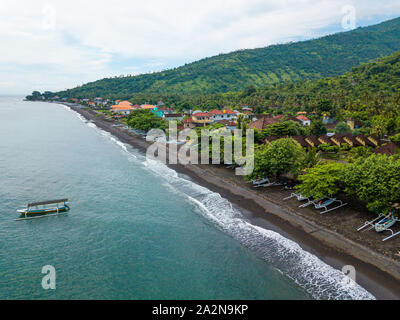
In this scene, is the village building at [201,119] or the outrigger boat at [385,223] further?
the village building at [201,119]

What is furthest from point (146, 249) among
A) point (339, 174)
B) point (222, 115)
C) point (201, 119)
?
point (222, 115)

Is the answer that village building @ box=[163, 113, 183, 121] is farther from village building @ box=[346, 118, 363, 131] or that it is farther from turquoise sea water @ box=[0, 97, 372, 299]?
turquoise sea water @ box=[0, 97, 372, 299]

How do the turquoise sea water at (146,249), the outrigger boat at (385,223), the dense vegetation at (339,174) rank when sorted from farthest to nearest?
the dense vegetation at (339,174) < the outrigger boat at (385,223) < the turquoise sea water at (146,249)

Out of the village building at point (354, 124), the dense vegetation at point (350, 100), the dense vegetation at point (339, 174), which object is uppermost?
the dense vegetation at point (350, 100)

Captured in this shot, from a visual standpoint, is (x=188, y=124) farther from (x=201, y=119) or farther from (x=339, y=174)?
(x=339, y=174)

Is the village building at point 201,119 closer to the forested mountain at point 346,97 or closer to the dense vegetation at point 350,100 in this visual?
the dense vegetation at point 350,100

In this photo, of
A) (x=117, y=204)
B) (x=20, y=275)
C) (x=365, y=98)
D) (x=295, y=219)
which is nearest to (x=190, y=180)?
(x=117, y=204)

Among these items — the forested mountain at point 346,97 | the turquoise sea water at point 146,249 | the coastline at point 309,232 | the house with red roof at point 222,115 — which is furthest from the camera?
the house with red roof at point 222,115

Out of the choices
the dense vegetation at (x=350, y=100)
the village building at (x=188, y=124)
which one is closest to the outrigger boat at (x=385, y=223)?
the dense vegetation at (x=350, y=100)

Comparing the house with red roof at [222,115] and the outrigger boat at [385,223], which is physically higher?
the house with red roof at [222,115]
